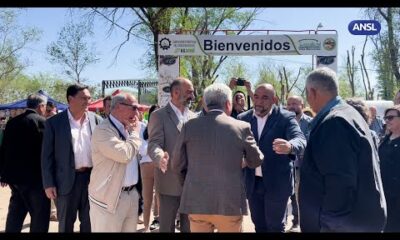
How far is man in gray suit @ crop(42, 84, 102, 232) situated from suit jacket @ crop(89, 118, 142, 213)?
729mm

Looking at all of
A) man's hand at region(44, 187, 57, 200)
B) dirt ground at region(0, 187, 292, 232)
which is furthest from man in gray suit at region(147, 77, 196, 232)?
dirt ground at region(0, 187, 292, 232)

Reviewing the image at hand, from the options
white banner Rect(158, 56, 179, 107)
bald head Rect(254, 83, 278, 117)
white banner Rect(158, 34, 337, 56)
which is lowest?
bald head Rect(254, 83, 278, 117)

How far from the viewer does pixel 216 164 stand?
3.68 meters

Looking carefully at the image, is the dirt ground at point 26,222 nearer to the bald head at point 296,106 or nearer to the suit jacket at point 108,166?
the bald head at point 296,106

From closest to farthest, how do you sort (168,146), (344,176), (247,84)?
(344,176) → (168,146) → (247,84)

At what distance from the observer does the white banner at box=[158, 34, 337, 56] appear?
48.3ft

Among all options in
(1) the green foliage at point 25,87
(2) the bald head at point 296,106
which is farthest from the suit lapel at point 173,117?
(1) the green foliage at point 25,87

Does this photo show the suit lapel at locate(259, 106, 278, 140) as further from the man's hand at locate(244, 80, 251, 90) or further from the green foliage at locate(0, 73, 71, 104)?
the green foliage at locate(0, 73, 71, 104)

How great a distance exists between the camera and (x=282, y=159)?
15.5 ft

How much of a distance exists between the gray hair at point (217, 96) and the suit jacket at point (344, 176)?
98 centimetres

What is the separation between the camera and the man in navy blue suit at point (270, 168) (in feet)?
15.3

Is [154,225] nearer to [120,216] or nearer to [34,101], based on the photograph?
[34,101]

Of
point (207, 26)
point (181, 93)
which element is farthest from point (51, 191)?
point (207, 26)

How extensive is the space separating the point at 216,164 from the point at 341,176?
1.12 m
